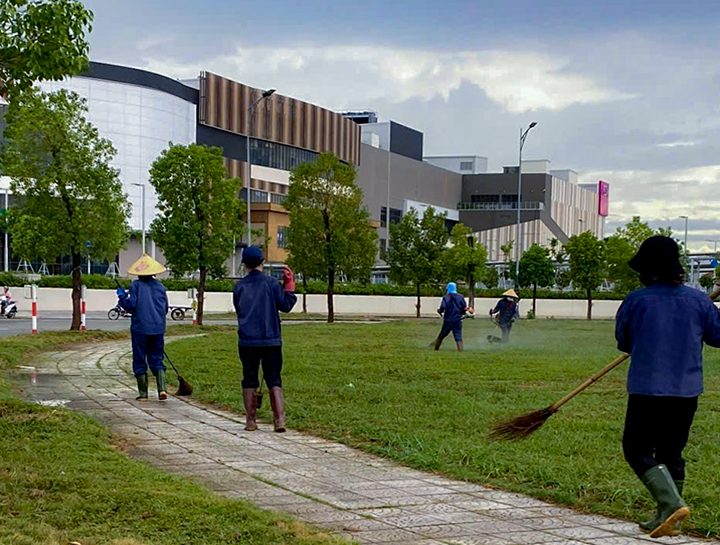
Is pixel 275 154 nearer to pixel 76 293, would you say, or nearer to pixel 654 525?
pixel 76 293

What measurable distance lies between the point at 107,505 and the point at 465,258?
165 feet

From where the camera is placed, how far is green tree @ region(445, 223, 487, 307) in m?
54.7

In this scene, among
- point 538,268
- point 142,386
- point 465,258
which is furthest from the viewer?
point 538,268

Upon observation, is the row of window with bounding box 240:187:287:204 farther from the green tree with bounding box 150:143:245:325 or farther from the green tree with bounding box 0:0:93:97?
the green tree with bounding box 0:0:93:97

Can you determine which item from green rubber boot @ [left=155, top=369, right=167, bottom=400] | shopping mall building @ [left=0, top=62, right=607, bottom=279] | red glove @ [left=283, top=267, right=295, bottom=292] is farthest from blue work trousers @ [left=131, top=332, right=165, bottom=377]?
shopping mall building @ [left=0, top=62, right=607, bottom=279]

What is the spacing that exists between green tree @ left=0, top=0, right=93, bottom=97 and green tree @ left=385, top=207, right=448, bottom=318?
4258cm

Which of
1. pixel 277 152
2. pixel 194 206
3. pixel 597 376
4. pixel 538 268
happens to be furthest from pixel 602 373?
pixel 277 152

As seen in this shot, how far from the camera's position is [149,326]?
11.6m

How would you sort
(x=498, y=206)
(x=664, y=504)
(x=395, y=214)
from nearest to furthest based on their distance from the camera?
1. (x=664, y=504)
2. (x=395, y=214)
3. (x=498, y=206)

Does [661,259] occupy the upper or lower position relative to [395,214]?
lower

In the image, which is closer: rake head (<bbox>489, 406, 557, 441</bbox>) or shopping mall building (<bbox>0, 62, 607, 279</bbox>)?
rake head (<bbox>489, 406, 557, 441</bbox>)

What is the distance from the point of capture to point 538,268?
63.3 metres

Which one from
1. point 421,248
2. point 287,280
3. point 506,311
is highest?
point 421,248

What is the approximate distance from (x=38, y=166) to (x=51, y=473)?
17.3 meters
